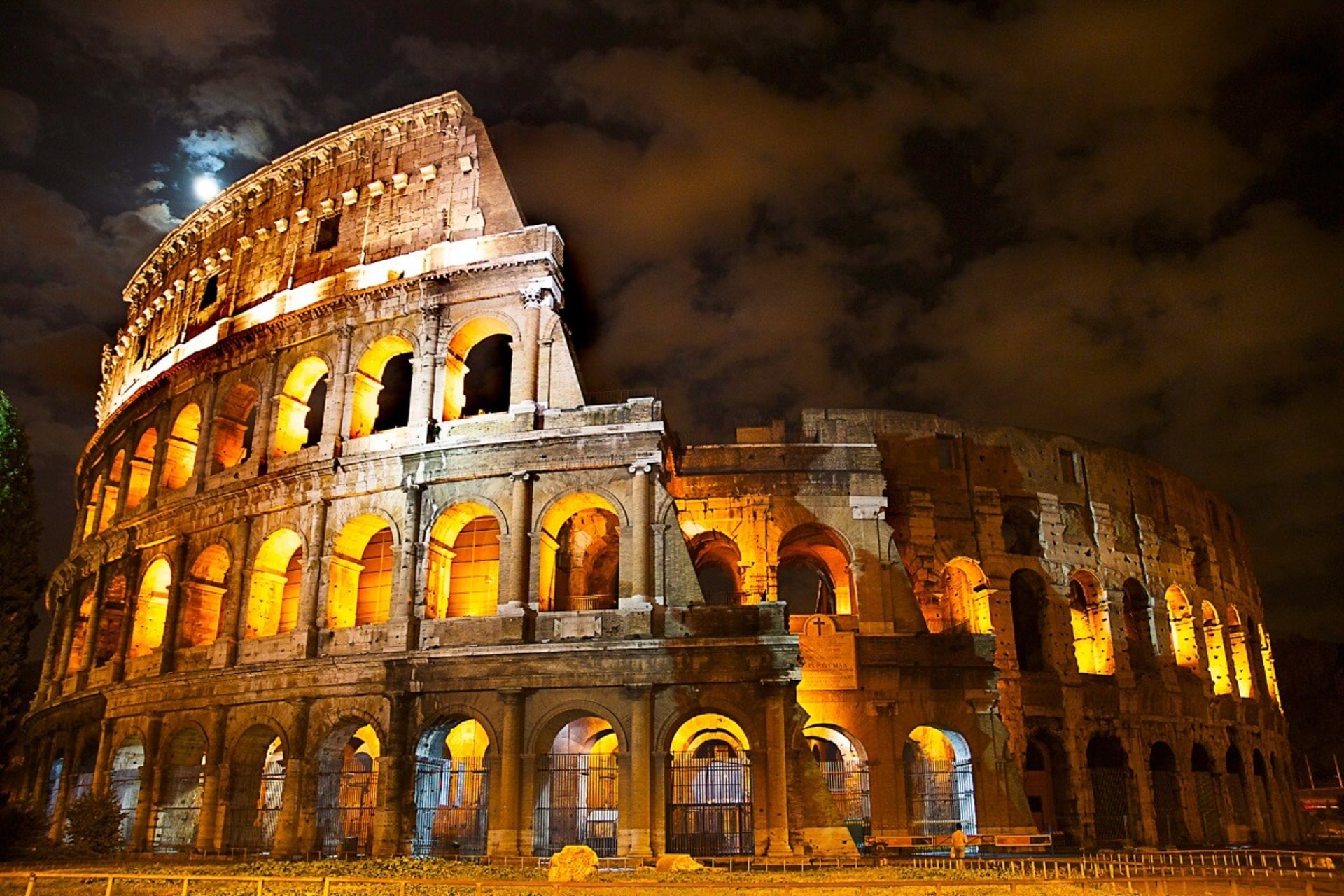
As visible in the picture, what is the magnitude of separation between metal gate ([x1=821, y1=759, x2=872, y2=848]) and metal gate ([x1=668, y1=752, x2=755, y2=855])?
1648mm

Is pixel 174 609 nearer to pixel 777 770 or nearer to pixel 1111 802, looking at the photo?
pixel 777 770

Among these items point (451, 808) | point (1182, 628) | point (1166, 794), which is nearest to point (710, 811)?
point (451, 808)

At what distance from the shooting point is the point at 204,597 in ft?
72.0

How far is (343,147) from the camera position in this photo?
78.5 ft

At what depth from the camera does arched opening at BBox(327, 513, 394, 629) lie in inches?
778

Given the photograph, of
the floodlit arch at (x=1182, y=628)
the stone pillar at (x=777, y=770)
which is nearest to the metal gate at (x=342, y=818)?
the stone pillar at (x=777, y=770)

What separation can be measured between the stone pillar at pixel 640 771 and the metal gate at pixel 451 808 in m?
2.65

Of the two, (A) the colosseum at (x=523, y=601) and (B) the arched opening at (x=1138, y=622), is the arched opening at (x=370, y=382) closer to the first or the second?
(A) the colosseum at (x=523, y=601)

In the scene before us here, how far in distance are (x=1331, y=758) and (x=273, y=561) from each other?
4863 centimetres

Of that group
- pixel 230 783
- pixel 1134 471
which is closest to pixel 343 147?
pixel 230 783

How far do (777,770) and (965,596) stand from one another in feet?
31.6

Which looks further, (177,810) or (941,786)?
(941,786)

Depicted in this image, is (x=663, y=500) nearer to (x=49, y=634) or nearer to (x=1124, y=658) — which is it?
(x=1124, y=658)

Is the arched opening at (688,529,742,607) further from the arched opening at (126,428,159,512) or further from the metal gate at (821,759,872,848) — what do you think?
the arched opening at (126,428,159,512)
